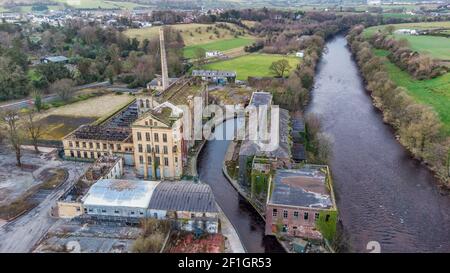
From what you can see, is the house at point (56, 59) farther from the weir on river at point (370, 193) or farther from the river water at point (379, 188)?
the river water at point (379, 188)

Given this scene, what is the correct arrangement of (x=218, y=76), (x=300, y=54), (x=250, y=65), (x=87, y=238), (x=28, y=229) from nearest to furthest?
(x=87, y=238) < (x=28, y=229) < (x=218, y=76) < (x=250, y=65) < (x=300, y=54)

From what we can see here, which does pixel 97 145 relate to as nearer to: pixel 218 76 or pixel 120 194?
pixel 120 194

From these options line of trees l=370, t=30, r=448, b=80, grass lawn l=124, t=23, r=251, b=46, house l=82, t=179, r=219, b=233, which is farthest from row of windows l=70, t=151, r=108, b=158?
grass lawn l=124, t=23, r=251, b=46

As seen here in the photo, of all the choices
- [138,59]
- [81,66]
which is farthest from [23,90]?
[138,59]

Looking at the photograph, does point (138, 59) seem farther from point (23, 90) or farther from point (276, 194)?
point (276, 194)

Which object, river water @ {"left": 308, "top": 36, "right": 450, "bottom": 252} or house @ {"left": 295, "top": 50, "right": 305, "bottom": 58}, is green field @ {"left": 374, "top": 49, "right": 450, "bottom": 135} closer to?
river water @ {"left": 308, "top": 36, "right": 450, "bottom": 252}

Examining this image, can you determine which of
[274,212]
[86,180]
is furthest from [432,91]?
[86,180]
